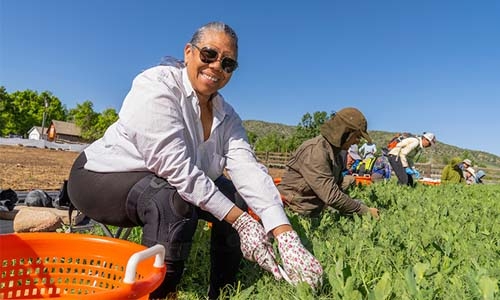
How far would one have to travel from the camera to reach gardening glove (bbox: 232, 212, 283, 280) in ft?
5.96

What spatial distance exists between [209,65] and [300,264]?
96 cm

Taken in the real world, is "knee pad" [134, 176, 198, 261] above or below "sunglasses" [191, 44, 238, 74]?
below

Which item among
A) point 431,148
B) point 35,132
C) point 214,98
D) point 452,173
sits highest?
point 431,148

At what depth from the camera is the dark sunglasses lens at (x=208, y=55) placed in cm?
204

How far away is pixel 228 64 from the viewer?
2078mm

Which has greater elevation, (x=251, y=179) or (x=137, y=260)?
(x=251, y=179)

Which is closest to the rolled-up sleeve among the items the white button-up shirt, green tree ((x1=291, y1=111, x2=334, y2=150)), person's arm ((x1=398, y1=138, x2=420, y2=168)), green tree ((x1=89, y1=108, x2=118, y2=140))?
the white button-up shirt

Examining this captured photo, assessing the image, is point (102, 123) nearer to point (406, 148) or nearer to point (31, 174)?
point (31, 174)

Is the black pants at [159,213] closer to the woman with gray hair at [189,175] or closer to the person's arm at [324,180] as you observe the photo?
the woman with gray hair at [189,175]

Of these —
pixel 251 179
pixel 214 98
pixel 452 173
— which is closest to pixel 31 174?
pixel 452 173

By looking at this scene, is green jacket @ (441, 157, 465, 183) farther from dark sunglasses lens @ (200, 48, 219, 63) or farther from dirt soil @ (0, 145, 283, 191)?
dark sunglasses lens @ (200, 48, 219, 63)

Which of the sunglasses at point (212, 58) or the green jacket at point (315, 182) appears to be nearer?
the sunglasses at point (212, 58)

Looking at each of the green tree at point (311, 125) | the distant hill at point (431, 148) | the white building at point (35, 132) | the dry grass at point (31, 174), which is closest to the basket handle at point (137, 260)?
the dry grass at point (31, 174)

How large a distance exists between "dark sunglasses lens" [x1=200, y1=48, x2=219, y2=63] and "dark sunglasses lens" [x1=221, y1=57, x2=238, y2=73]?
0.04m
